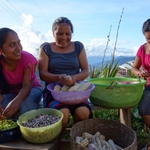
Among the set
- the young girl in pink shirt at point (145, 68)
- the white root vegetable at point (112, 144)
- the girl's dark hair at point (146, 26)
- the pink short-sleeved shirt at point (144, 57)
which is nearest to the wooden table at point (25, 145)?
the white root vegetable at point (112, 144)

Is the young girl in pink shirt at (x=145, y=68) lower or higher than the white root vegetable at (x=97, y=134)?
higher

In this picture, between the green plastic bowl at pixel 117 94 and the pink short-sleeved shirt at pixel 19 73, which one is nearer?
the green plastic bowl at pixel 117 94

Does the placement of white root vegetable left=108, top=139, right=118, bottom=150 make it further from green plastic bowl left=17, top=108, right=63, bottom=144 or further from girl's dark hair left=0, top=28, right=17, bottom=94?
girl's dark hair left=0, top=28, right=17, bottom=94

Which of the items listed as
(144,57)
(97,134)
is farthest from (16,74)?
(144,57)

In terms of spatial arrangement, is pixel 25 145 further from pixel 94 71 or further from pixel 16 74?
pixel 94 71

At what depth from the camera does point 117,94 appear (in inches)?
94.0

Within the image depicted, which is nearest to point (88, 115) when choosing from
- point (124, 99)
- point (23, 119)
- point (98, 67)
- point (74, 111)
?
point (74, 111)

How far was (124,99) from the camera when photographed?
2418 mm

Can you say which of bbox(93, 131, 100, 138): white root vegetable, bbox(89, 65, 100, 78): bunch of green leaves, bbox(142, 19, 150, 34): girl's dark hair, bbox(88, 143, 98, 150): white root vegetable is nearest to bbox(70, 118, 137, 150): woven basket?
bbox(93, 131, 100, 138): white root vegetable

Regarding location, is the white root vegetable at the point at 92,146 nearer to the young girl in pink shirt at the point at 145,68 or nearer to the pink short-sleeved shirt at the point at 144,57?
the young girl in pink shirt at the point at 145,68

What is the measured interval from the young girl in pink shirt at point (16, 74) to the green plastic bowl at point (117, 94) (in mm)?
740

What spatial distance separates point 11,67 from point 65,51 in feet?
2.24

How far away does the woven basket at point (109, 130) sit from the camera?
7.34 feet

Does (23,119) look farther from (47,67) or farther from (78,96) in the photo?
(47,67)
